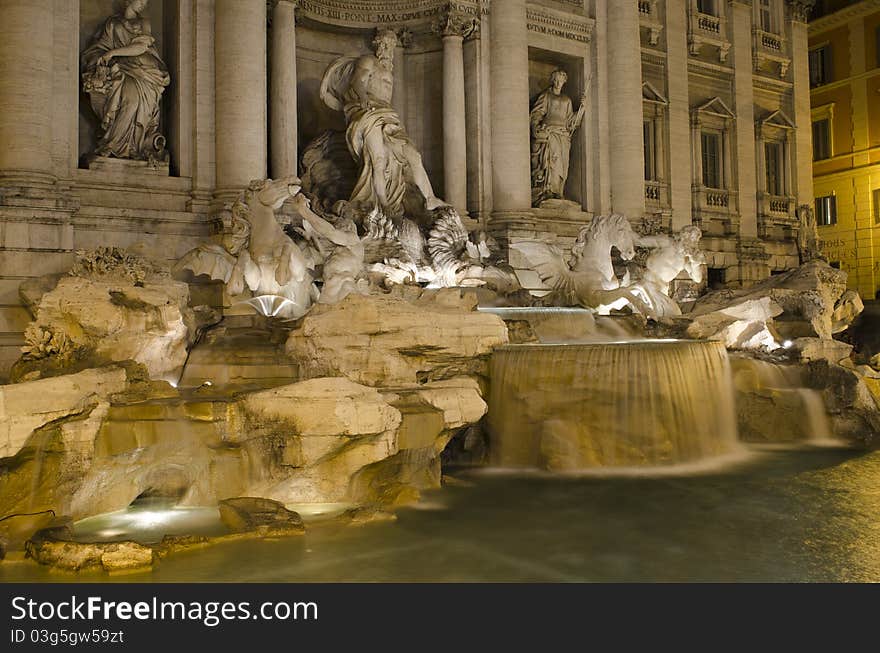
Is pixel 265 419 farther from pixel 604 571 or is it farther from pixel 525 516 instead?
pixel 604 571

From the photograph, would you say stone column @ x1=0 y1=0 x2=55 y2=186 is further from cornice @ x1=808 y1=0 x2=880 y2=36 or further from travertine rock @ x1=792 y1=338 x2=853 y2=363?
cornice @ x1=808 y1=0 x2=880 y2=36

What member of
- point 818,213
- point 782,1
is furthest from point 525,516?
point 818,213

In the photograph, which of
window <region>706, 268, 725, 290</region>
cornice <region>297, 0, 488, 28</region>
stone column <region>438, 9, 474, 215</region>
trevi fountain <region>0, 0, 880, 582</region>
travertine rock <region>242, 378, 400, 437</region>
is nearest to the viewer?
trevi fountain <region>0, 0, 880, 582</region>

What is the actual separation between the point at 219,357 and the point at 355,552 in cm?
A: 304

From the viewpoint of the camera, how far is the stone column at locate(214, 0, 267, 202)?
1172 centimetres

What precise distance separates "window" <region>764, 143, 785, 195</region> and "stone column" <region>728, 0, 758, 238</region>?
113cm

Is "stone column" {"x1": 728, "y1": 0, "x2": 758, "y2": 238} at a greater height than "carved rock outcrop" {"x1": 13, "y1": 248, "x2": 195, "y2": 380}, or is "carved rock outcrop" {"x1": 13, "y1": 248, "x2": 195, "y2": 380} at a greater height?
"stone column" {"x1": 728, "y1": 0, "x2": 758, "y2": 238}

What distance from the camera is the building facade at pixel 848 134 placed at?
2420cm

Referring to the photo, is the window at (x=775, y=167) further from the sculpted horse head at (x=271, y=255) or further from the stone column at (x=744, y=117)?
the sculpted horse head at (x=271, y=255)

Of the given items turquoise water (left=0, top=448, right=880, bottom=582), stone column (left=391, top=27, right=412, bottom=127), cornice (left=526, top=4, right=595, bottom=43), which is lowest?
turquoise water (left=0, top=448, right=880, bottom=582)

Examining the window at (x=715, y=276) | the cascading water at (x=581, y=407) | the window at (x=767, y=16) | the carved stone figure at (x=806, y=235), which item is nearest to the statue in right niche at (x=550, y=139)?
the window at (x=715, y=276)

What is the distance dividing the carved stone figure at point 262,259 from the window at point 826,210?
20.5 m

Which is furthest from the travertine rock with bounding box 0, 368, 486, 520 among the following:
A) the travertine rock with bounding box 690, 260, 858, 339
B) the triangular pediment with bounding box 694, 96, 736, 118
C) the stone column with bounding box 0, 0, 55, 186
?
the triangular pediment with bounding box 694, 96, 736, 118

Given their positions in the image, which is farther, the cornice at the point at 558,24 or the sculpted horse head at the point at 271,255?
the cornice at the point at 558,24
